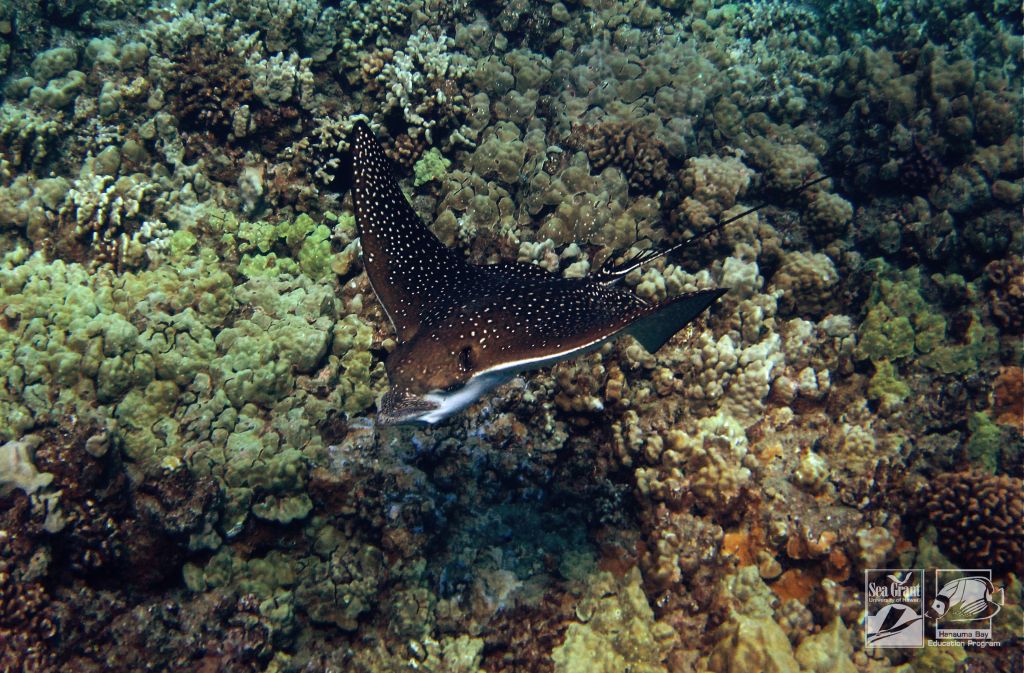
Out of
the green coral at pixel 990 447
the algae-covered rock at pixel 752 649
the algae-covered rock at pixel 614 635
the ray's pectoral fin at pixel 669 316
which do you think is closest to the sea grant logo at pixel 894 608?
the algae-covered rock at pixel 752 649

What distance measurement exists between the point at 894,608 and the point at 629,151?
561 cm

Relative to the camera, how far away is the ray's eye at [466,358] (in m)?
3.21

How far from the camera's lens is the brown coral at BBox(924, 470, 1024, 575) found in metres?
4.44

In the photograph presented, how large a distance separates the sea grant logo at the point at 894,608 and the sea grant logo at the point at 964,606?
117 mm

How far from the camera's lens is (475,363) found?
3.21 m

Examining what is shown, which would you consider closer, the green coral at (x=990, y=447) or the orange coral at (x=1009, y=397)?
the green coral at (x=990, y=447)

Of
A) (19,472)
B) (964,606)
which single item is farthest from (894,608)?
(19,472)

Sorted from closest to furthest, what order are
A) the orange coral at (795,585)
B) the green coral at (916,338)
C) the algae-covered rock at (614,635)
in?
1. the algae-covered rock at (614,635)
2. the orange coral at (795,585)
3. the green coral at (916,338)

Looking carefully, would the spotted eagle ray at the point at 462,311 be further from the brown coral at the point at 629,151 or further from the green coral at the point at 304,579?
the brown coral at the point at 629,151

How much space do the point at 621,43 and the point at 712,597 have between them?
8.63 metres

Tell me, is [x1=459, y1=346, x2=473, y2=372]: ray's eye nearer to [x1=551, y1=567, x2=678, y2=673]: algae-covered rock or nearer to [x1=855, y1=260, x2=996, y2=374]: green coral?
[x1=551, y1=567, x2=678, y2=673]: algae-covered rock

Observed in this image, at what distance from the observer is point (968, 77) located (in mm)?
7465

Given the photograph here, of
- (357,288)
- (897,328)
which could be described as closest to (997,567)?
(897,328)

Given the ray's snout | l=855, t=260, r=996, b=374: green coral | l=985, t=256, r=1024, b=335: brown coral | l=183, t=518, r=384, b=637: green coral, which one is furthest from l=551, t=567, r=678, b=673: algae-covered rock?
l=985, t=256, r=1024, b=335: brown coral
